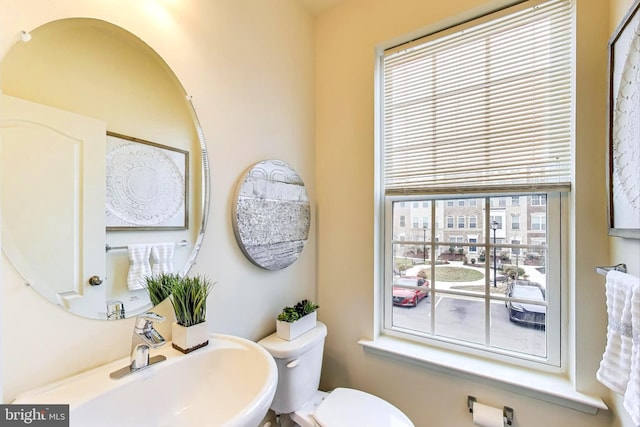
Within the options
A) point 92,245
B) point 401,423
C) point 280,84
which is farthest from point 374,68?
point 401,423

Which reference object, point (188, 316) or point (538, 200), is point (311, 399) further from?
point (538, 200)

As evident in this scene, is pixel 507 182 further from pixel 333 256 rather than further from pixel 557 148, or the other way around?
pixel 333 256

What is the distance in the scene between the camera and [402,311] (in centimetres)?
159

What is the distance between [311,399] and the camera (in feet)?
4.41

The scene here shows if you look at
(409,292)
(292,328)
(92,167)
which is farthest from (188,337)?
(409,292)

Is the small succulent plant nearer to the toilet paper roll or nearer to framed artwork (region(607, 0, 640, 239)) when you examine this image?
the toilet paper roll

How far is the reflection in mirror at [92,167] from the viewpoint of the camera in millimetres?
700

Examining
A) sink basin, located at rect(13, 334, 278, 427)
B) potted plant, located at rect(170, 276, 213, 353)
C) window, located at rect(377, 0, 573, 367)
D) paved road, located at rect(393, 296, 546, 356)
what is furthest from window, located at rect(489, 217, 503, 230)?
potted plant, located at rect(170, 276, 213, 353)

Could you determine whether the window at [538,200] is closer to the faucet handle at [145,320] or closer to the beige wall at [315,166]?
the beige wall at [315,166]

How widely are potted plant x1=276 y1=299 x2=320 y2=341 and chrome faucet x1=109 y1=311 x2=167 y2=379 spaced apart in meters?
0.60

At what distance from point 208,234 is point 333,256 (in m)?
0.80

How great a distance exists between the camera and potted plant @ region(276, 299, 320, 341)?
1289 mm

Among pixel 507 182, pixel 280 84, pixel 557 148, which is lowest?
pixel 507 182

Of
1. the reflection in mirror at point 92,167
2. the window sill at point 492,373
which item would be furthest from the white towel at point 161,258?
the window sill at point 492,373
